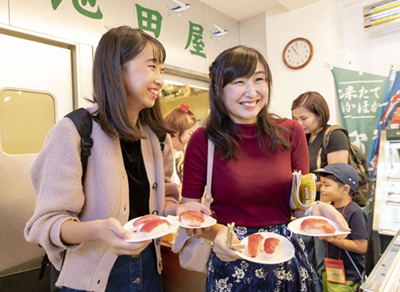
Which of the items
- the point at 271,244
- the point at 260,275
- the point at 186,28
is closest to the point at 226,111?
the point at 271,244

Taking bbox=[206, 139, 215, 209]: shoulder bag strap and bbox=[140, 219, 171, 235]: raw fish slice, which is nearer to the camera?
bbox=[140, 219, 171, 235]: raw fish slice

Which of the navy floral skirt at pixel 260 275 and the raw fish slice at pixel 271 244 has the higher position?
the raw fish slice at pixel 271 244

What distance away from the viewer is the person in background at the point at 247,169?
122cm

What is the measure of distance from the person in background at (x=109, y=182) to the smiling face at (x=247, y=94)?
348 millimetres

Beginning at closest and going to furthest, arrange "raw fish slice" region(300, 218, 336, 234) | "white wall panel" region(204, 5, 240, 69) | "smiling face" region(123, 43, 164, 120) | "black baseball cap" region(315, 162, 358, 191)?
1. "raw fish slice" region(300, 218, 336, 234)
2. "smiling face" region(123, 43, 164, 120)
3. "black baseball cap" region(315, 162, 358, 191)
4. "white wall panel" region(204, 5, 240, 69)

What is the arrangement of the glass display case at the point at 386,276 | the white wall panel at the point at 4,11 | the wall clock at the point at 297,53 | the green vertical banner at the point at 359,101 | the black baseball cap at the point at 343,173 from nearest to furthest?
the glass display case at the point at 386,276 → the black baseball cap at the point at 343,173 → the white wall panel at the point at 4,11 → the green vertical banner at the point at 359,101 → the wall clock at the point at 297,53

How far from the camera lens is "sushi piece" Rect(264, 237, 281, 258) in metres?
1.12

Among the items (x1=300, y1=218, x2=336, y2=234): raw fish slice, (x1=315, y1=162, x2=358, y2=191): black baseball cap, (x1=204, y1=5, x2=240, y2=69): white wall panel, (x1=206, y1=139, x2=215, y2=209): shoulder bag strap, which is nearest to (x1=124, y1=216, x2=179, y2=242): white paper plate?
(x1=206, y1=139, x2=215, y2=209): shoulder bag strap

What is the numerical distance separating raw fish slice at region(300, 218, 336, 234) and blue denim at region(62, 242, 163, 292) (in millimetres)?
704

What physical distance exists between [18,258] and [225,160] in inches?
91.0

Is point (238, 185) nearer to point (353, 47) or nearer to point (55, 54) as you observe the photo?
point (55, 54)

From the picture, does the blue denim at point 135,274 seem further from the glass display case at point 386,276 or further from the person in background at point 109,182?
the glass display case at point 386,276

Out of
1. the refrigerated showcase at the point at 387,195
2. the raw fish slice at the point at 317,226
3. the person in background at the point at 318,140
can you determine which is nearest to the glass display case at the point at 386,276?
the raw fish slice at the point at 317,226

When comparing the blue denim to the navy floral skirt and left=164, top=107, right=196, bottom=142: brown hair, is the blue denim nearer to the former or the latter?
the navy floral skirt
